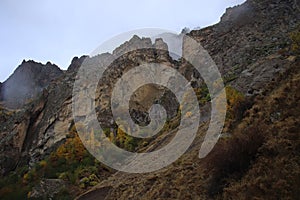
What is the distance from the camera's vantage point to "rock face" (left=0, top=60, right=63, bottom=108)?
269 feet

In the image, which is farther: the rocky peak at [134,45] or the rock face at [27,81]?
the rock face at [27,81]

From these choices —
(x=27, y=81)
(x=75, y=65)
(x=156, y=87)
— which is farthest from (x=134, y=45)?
(x=27, y=81)

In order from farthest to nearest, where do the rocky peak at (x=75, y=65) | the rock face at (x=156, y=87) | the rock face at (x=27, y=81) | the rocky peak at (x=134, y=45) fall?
the rock face at (x=27, y=81), the rocky peak at (x=75, y=65), the rocky peak at (x=134, y=45), the rock face at (x=156, y=87)

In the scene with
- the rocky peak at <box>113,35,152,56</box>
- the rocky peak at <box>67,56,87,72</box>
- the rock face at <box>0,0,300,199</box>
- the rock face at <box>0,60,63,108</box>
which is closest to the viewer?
the rock face at <box>0,0,300,199</box>

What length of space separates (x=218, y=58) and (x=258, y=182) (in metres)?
23.2

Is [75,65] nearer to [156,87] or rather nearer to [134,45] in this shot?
[134,45]

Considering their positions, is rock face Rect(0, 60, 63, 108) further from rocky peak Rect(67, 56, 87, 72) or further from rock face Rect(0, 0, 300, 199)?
rock face Rect(0, 0, 300, 199)

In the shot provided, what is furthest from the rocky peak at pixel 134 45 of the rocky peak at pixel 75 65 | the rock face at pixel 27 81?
the rock face at pixel 27 81

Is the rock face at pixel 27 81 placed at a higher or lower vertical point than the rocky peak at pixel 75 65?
higher

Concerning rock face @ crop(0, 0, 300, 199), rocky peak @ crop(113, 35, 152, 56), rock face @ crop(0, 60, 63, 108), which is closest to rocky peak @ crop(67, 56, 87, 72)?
rock face @ crop(0, 0, 300, 199)

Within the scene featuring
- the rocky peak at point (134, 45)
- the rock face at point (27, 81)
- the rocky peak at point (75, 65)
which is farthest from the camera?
the rock face at point (27, 81)

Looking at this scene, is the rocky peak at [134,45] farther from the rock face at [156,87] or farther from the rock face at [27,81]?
the rock face at [27,81]

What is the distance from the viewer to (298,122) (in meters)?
10.5

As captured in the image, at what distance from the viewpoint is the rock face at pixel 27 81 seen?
82000mm
